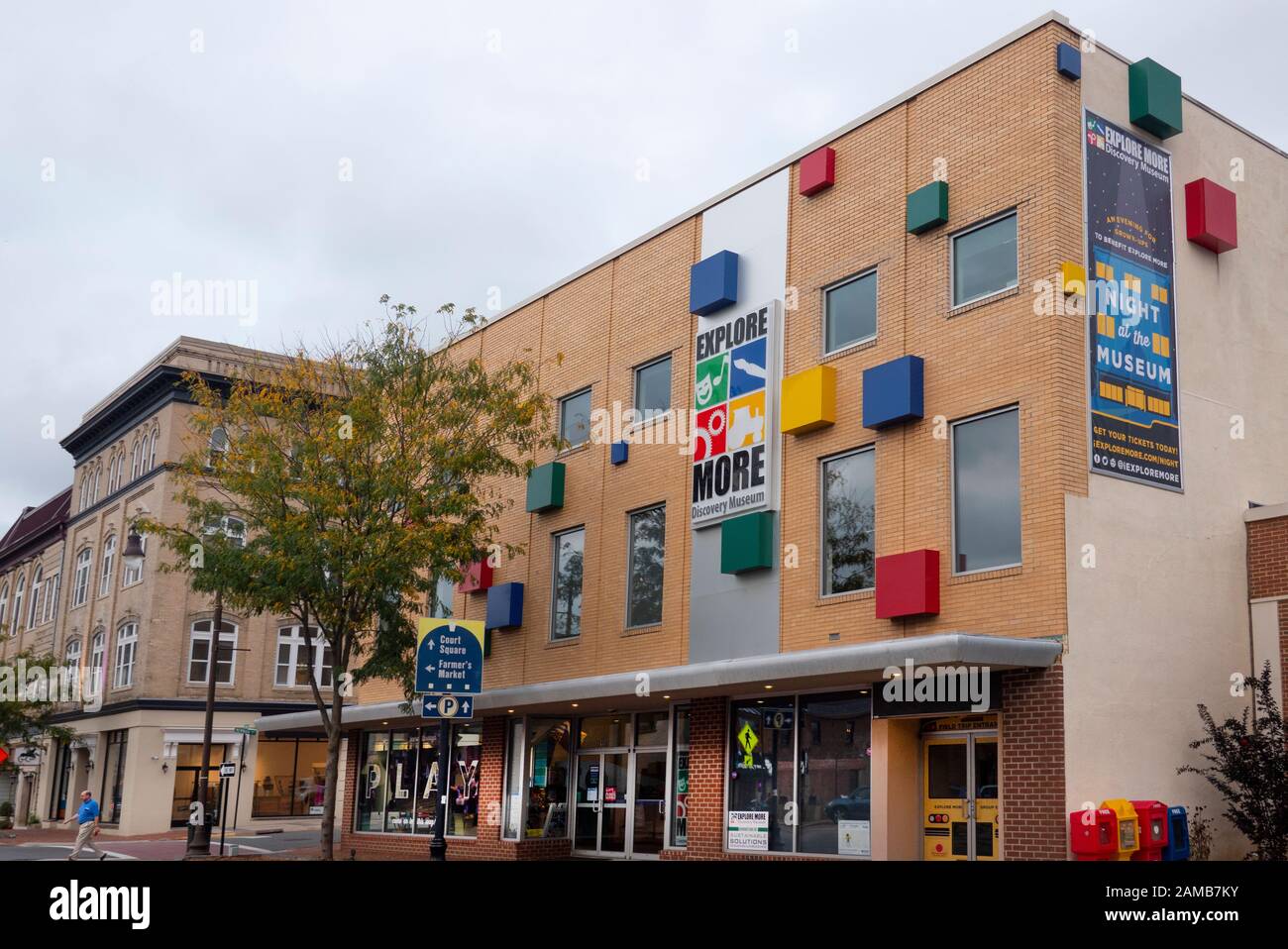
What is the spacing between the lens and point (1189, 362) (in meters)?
19.3

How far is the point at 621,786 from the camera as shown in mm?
25109

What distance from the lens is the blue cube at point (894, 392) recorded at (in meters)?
19.3

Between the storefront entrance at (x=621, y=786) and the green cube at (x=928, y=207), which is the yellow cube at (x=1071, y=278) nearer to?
the green cube at (x=928, y=207)

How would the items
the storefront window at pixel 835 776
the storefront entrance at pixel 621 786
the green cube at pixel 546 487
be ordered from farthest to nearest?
the green cube at pixel 546 487 → the storefront entrance at pixel 621 786 → the storefront window at pixel 835 776

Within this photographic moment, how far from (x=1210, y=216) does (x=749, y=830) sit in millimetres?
11755

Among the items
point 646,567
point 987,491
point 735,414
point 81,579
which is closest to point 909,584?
point 987,491

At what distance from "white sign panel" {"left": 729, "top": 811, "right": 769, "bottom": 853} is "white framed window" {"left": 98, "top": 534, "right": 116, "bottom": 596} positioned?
132 ft

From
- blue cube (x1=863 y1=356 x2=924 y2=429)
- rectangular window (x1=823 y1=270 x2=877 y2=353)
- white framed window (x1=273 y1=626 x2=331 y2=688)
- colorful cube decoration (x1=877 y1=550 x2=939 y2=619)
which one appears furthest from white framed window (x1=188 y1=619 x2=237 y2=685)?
colorful cube decoration (x1=877 y1=550 x2=939 y2=619)

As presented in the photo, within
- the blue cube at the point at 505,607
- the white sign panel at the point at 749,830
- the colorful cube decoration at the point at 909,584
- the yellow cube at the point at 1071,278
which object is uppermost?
the yellow cube at the point at 1071,278

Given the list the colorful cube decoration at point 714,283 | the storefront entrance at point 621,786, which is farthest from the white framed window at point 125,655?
the colorful cube decoration at point 714,283

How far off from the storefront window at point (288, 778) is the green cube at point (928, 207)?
3857 centimetres

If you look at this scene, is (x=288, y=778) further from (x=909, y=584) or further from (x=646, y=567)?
(x=909, y=584)

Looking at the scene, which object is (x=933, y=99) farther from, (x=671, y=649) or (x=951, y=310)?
(x=671, y=649)
